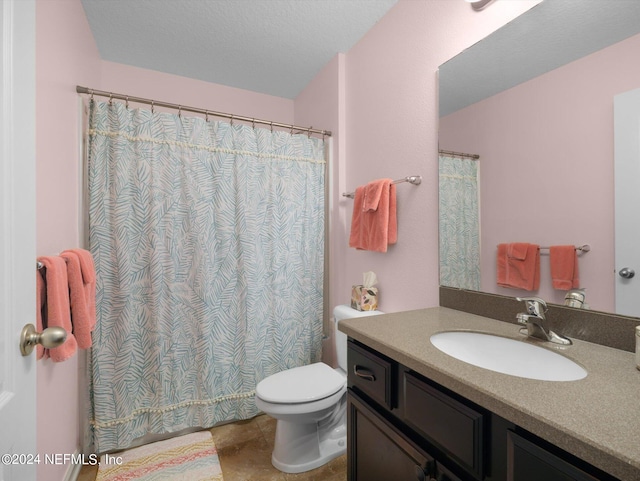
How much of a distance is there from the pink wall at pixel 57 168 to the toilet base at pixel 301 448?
3.15 ft

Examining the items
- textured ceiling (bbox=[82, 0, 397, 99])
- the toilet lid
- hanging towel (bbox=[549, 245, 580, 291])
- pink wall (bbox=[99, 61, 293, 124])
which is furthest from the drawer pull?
pink wall (bbox=[99, 61, 293, 124])

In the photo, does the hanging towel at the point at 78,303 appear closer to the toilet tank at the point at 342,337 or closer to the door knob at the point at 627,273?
the toilet tank at the point at 342,337

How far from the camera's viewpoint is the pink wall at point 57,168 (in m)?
1.15

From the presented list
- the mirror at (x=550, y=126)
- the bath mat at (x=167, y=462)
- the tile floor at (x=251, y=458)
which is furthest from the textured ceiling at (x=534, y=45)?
the bath mat at (x=167, y=462)

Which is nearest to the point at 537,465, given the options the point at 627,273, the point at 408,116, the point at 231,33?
the point at 627,273

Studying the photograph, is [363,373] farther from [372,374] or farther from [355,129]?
[355,129]

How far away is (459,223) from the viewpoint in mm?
1348

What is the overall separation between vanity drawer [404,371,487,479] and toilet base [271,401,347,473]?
97 cm

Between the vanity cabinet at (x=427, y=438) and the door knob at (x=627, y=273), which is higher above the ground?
the door knob at (x=627, y=273)

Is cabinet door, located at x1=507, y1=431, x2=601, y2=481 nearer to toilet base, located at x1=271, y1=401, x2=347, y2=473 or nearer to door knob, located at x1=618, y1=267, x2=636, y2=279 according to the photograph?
door knob, located at x1=618, y1=267, x2=636, y2=279

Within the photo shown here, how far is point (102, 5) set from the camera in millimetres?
1700

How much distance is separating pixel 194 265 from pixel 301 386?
946 mm

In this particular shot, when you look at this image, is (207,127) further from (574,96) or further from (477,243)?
(574,96)

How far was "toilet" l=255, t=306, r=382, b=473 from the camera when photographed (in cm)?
147
